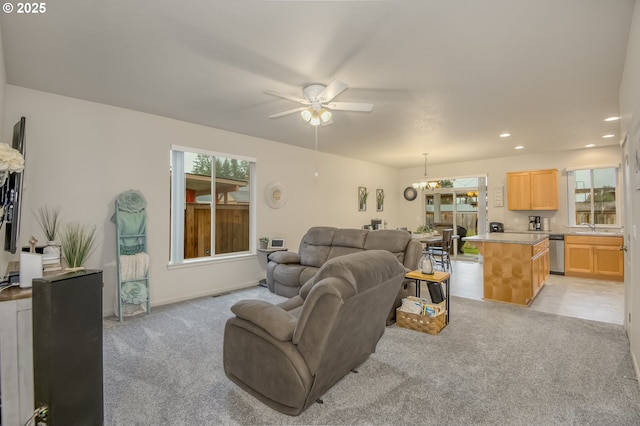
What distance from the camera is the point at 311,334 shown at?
1755 millimetres

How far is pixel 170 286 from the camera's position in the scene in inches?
171

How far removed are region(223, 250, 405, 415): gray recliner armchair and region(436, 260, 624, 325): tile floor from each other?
3.15m

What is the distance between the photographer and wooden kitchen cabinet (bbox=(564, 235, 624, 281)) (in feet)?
18.3

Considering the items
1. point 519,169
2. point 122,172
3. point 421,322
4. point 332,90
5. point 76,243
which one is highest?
point 332,90

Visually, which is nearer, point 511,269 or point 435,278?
point 435,278

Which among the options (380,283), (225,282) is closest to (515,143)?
(380,283)

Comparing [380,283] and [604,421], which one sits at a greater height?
[380,283]

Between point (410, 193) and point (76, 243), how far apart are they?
7926 mm

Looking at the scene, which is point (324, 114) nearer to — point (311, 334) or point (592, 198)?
point (311, 334)

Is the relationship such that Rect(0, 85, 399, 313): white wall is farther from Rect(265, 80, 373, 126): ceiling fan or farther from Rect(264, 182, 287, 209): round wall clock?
Rect(265, 80, 373, 126): ceiling fan

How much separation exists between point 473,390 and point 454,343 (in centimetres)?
81

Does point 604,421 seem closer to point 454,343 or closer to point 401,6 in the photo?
point 454,343

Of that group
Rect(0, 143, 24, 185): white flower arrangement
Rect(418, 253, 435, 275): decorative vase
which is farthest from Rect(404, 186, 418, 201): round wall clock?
Rect(0, 143, 24, 185): white flower arrangement

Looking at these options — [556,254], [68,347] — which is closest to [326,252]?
[68,347]
